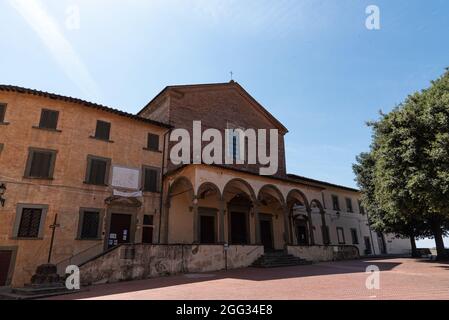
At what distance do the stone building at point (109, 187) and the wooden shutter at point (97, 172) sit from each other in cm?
6

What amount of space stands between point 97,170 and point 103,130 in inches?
109

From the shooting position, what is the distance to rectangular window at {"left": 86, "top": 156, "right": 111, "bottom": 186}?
53.8ft

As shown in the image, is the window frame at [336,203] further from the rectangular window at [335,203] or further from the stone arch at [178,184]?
the stone arch at [178,184]

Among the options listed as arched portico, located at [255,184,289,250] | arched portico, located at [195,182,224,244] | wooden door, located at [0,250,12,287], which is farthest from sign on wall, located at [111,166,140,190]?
arched portico, located at [255,184,289,250]

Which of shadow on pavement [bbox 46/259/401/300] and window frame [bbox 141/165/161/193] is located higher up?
window frame [bbox 141/165/161/193]

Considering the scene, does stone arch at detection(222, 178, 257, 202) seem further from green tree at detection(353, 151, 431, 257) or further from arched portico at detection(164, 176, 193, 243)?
green tree at detection(353, 151, 431, 257)

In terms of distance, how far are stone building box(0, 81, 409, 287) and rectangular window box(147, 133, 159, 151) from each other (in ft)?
0.23

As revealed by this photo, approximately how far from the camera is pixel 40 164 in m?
15.3

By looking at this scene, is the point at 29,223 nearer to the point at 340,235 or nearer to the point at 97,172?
the point at 97,172

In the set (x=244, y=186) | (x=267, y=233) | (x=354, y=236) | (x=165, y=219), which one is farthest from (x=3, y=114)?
(x=354, y=236)

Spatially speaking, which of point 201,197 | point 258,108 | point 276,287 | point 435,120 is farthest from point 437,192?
point 258,108

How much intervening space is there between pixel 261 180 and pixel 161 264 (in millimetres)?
8851

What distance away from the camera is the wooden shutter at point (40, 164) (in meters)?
15.1

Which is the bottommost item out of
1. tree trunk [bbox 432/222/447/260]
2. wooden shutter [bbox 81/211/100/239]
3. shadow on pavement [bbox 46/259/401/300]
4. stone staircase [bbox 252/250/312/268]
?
shadow on pavement [bbox 46/259/401/300]
